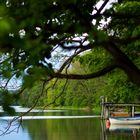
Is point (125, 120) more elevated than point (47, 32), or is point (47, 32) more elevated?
point (47, 32)

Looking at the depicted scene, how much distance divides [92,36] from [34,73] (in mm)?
701

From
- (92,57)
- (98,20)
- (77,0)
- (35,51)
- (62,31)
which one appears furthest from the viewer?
(92,57)

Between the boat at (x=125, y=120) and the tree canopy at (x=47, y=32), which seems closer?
the tree canopy at (x=47, y=32)

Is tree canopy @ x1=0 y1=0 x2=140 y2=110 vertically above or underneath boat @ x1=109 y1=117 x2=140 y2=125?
above

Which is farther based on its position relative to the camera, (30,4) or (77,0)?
(77,0)

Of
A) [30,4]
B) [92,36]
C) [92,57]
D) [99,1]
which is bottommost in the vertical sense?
[92,36]

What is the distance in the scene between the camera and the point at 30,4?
140 inches

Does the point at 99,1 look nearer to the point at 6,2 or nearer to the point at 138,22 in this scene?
the point at 138,22

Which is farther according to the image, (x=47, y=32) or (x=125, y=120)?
(x=125, y=120)

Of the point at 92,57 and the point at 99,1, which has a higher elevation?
the point at 92,57

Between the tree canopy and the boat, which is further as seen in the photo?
the boat

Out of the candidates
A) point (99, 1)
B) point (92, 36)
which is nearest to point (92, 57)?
point (99, 1)

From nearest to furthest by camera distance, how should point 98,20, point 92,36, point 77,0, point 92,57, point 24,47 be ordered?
point 24,47 < point 92,36 < point 77,0 < point 98,20 < point 92,57

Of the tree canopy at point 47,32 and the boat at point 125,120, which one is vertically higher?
the tree canopy at point 47,32
